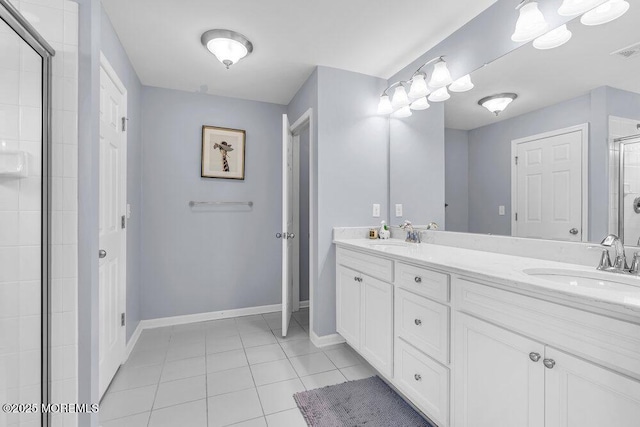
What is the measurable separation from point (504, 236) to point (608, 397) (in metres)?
1.01

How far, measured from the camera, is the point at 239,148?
318 centimetres

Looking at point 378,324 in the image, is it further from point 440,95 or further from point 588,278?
point 440,95

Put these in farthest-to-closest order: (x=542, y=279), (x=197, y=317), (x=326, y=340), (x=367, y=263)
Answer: (x=197, y=317), (x=326, y=340), (x=367, y=263), (x=542, y=279)

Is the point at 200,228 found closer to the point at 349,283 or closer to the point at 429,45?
the point at 349,283

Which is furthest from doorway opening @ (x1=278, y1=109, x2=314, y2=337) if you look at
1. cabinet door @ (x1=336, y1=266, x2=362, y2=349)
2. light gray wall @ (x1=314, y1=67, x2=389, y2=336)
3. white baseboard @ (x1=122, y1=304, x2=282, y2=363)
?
cabinet door @ (x1=336, y1=266, x2=362, y2=349)

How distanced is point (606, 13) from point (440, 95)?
3.12ft

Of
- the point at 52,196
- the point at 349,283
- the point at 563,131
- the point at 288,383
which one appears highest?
the point at 563,131

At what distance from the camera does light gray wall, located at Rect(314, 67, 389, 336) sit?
2480mm

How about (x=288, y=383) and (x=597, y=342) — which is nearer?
(x=597, y=342)

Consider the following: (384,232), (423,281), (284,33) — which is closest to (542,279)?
(423,281)

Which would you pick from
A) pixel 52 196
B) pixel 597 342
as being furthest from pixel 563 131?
pixel 52 196

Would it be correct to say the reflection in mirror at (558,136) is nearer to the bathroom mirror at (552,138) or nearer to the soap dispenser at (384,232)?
the bathroom mirror at (552,138)

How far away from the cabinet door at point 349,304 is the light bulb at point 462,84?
145 centimetres

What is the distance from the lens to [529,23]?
1.45 meters
